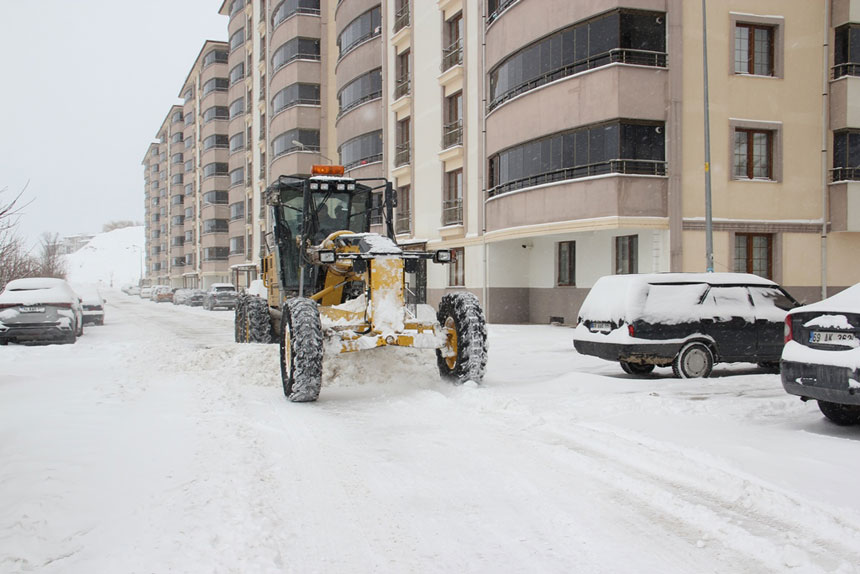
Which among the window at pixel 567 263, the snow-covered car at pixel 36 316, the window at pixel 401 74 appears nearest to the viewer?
the snow-covered car at pixel 36 316

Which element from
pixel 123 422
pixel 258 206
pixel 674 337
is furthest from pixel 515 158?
pixel 258 206

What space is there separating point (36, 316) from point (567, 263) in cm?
1610

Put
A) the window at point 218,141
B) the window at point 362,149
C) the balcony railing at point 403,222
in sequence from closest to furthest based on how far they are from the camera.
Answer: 1. the balcony railing at point 403,222
2. the window at point 362,149
3. the window at point 218,141

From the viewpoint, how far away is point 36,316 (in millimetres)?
16078

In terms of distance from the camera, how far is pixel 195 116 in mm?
79000

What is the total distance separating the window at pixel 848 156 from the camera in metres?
20.9

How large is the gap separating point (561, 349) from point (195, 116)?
7314 centimetres

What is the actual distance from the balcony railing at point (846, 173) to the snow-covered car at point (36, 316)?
21916 millimetres

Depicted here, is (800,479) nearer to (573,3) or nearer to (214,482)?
(214,482)

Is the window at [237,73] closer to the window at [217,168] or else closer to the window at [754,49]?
the window at [217,168]

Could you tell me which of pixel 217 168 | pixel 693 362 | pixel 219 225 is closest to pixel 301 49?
pixel 217 168

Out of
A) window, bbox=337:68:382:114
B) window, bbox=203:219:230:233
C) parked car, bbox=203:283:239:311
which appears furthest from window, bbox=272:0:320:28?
window, bbox=203:219:230:233

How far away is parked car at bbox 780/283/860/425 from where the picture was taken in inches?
241

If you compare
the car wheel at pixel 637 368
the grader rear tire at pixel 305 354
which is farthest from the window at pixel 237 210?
the grader rear tire at pixel 305 354
